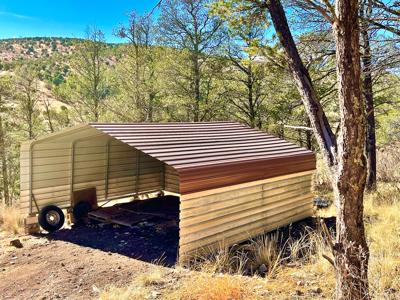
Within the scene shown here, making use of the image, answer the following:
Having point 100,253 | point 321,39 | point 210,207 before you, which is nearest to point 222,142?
A: point 210,207

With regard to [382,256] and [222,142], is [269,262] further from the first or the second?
[222,142]

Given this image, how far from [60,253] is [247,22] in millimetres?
4874

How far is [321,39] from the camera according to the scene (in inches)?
235

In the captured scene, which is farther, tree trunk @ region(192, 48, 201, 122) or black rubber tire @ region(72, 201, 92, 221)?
tree trunk @ region(192, 48, 201, 122)

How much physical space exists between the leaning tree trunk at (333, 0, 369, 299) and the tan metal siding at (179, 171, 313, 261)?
105 inches

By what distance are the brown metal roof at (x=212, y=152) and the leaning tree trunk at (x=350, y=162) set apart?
2.64 meters

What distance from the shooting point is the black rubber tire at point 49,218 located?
7383 millimetres

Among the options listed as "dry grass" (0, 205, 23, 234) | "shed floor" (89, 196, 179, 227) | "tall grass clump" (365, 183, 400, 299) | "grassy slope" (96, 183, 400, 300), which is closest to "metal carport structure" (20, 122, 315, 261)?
"dry grass" (0, 205, 23, 234)

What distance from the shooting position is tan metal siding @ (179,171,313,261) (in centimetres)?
549

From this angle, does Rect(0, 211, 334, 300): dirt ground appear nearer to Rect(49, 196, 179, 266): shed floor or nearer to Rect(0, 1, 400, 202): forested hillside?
Rect(49, 196, 179, 266): shed floor

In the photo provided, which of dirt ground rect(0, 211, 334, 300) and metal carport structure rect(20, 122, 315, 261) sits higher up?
metal carport structure rect(20, 122, 315, 261)

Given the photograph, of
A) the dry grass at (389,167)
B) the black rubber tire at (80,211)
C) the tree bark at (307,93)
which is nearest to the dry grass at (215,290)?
the tree bark at (307,93)

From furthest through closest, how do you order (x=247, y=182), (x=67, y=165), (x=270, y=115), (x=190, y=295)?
1. (x=270, y=115)
2. (x=67, y=165)
3. (x=247, y=182)
4. (x=190, y=295)

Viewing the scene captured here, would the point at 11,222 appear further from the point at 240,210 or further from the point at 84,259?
the point at 240,210
